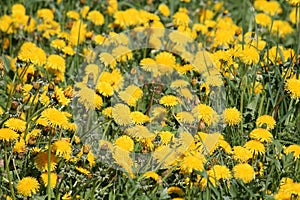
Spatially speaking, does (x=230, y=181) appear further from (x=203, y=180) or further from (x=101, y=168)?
(x=101, y=168)

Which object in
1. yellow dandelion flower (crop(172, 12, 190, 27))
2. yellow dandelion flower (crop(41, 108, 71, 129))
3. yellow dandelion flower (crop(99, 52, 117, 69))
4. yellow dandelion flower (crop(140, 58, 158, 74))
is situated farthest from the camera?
yellow dandelion flower (crop(172, 12, 190, 27))

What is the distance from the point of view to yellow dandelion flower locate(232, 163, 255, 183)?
8.24ft

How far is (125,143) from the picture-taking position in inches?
108

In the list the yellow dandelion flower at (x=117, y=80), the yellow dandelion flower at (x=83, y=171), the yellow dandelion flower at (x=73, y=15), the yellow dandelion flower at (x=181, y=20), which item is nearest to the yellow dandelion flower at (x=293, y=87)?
the yellow dandelion flower at (x=117, y=80)

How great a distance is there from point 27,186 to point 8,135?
0.23 metres

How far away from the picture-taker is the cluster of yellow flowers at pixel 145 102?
105 inches

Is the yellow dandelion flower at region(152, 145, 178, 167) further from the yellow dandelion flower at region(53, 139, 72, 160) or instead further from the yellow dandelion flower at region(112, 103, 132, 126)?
the yellow dandelion flower at region(53, 139, 72, 160)

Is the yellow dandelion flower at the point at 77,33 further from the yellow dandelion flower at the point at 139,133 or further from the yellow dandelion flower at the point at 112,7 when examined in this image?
the yellow dandelion flower at the point at 139,133

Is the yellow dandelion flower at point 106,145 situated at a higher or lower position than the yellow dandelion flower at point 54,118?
lower

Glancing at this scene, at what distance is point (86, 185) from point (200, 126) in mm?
602

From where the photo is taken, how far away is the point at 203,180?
2.61 m

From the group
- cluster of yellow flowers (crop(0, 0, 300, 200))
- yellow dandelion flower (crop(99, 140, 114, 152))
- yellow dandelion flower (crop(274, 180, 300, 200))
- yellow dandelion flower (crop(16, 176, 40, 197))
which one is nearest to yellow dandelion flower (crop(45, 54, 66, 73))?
cluster of yellow flowers (crop(0, 0, 300, 200))

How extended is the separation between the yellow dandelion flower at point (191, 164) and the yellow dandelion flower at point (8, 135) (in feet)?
2.26

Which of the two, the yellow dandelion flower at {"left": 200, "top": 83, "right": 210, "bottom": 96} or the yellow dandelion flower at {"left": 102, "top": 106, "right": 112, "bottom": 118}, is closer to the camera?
the yellow dandelion flower at {"left": 102, "top": 106, "right": 112, "bottom": 118}
